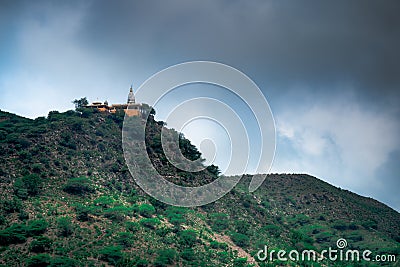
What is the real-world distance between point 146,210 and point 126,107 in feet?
97.9

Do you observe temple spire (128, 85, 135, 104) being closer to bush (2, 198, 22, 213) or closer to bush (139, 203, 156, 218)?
bush (139, 203, 156, 218)

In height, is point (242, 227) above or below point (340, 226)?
below

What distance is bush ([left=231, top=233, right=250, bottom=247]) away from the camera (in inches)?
2392

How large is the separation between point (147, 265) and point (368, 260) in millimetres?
31925

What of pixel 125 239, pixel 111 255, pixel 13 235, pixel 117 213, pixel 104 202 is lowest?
pixel 13 235

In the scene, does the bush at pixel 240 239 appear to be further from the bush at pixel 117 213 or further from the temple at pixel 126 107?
the temple at pixel 126 107

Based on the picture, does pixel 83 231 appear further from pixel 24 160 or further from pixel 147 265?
pixel 24 160

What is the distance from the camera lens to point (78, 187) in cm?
5941

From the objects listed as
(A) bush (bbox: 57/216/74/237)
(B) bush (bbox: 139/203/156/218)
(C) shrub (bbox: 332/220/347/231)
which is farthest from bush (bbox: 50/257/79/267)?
(C) shrub (bbox: 332/220/347/231)

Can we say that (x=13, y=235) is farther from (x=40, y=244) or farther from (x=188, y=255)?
(x=188, y=255)

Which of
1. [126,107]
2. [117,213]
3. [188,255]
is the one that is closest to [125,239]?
[117,213]

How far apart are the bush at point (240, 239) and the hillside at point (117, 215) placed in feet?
0.40

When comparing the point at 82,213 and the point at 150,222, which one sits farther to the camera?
the point at 150,222

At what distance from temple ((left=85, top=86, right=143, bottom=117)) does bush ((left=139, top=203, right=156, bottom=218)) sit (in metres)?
24.7
